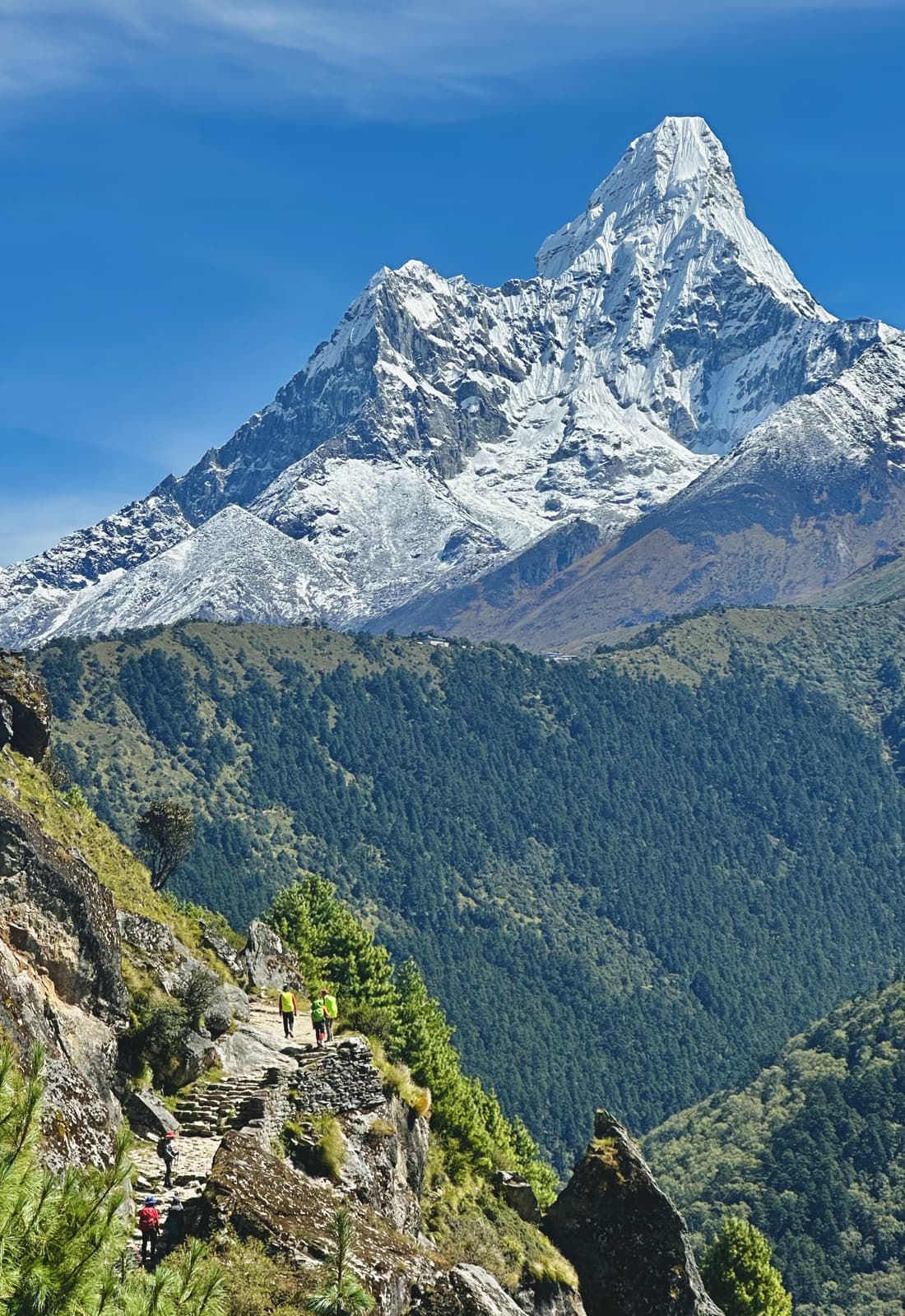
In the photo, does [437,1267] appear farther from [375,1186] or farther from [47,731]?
[47,731]

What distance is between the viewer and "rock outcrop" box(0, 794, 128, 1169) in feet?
→ 122

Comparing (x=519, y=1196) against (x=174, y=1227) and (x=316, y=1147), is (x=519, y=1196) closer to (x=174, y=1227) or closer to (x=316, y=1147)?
(x=316, y=1147)

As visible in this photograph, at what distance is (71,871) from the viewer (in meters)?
44.2

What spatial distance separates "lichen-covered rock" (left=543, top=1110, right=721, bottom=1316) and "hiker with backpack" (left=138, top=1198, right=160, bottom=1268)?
885 inches

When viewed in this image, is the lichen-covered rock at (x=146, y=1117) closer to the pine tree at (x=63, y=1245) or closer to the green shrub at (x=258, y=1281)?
the green shrub at (x=258, y=1281)

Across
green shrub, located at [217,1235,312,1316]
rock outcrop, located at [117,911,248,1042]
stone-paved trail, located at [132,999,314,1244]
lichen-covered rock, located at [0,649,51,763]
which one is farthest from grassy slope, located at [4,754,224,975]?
green shrub, located at [217,1235,312,1316]

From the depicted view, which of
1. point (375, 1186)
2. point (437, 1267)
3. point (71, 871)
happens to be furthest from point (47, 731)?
point (437, 1267)

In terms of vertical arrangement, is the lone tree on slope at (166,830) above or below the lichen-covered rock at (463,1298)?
above

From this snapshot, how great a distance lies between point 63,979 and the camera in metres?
43.5

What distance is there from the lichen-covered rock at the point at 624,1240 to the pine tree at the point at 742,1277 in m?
35.5

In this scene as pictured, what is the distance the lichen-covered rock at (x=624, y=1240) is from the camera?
51688mm

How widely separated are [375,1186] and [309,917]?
59.6m

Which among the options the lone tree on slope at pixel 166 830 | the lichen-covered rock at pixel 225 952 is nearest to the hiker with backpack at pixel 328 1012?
the lichen-covered rock at pixel 225 952

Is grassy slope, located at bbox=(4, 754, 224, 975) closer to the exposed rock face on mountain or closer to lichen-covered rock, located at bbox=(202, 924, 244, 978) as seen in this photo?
lichen-covered rock, located at bbox=(202, 924, 244, 978)
